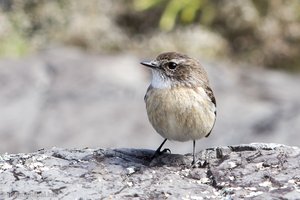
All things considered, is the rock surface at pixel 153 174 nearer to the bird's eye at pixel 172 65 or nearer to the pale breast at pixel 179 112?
the pale breast at pixel 179 112

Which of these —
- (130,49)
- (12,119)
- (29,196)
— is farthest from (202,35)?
(29,196)

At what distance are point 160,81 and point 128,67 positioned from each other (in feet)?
17.8

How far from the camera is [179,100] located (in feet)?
21.9

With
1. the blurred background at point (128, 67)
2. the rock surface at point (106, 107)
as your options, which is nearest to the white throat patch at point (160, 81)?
the rock surface at point (106, 107)

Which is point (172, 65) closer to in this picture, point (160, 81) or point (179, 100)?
point (160, 81)

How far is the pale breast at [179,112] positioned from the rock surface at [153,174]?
0.68ft

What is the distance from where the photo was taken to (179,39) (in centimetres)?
1562

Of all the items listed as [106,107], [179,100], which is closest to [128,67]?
[106,107]

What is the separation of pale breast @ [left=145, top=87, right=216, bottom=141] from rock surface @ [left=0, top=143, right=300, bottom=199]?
0.21m

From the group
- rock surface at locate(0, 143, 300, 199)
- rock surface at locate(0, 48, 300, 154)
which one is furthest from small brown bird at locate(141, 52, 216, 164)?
rock surface at locate(0, 48, 300, 154)

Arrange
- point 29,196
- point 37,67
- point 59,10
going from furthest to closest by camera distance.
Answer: point 59,10, point 37,67, point 29,196

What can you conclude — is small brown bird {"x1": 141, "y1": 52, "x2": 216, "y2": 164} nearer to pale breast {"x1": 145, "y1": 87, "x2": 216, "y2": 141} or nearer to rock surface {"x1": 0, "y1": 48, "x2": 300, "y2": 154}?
pale breast {"x1": 145, "y1": 87, "x2": 216, "y2": 141}

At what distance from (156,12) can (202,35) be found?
153 centimetres

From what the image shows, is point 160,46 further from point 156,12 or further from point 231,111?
point 231,111
